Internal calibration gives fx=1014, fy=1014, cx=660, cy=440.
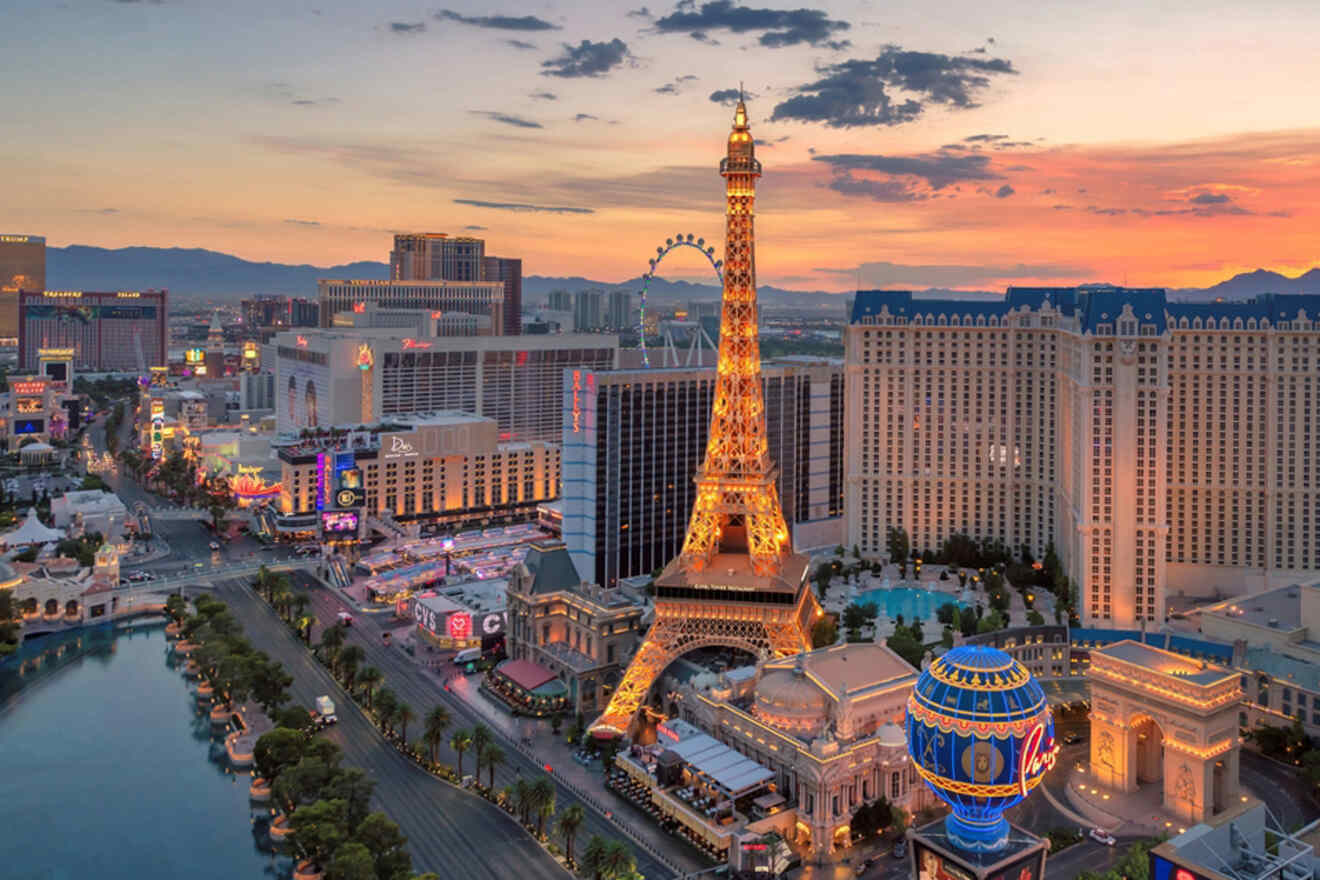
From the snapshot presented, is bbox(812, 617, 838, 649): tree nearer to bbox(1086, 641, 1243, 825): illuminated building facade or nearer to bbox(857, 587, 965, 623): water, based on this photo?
bbox(857, 587, 965, 623): water

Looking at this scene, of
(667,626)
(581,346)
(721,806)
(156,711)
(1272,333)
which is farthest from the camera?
(581,346)

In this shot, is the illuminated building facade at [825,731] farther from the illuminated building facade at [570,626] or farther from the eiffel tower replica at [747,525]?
the illuminated building facade at [570,626]

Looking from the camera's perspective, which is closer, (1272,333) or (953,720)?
(953,720)

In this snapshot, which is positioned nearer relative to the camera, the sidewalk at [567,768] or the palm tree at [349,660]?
the sidewalk at [567,768]

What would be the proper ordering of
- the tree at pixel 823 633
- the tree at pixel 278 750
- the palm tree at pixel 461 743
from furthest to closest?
the tree at pixel 823 633 < the palm tree at pixel 461 743 < the tree at pixel 278 750

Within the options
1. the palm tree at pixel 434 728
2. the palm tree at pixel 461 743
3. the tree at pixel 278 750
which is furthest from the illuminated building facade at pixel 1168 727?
the tree at pixel 278 750

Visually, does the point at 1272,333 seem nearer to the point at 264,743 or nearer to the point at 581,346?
the point at 264,743

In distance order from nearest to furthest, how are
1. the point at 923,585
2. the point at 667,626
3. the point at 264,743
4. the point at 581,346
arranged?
the point at 264,743 → the point at 667,626 → the point at 923,585 → the point at 581,346

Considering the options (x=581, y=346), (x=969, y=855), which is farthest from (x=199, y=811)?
(x=581, y=346)
